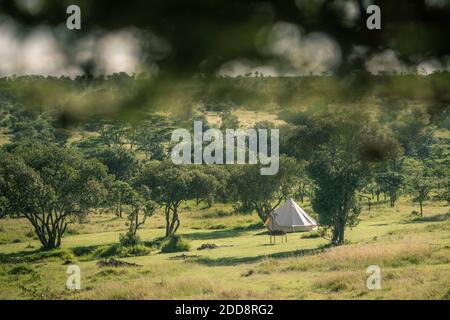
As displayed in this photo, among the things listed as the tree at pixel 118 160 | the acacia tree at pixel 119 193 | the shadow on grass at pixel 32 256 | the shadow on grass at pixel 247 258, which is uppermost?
the tree at pixel 118 160

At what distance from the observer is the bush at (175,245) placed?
34.5 m

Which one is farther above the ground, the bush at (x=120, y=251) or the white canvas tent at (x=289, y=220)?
the white canvas tent at (x=289, y=220)

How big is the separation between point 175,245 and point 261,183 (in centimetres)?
1774

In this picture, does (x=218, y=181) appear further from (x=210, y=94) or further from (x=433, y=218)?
(x=210, y=94)

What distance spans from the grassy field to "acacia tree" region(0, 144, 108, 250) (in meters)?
2.41

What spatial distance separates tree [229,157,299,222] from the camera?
50750mm

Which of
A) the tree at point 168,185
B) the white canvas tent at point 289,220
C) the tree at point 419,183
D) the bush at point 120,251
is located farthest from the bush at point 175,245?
the tree at point 419,183

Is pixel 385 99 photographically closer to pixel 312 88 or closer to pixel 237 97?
pixel 312 88

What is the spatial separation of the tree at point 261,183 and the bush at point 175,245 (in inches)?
630

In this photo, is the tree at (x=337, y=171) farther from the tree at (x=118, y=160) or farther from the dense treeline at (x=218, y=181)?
the tree at (x=118, y=160)

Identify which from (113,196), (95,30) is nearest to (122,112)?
(95,30)

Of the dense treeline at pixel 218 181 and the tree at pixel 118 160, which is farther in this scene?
the tree at pixel 118 160
